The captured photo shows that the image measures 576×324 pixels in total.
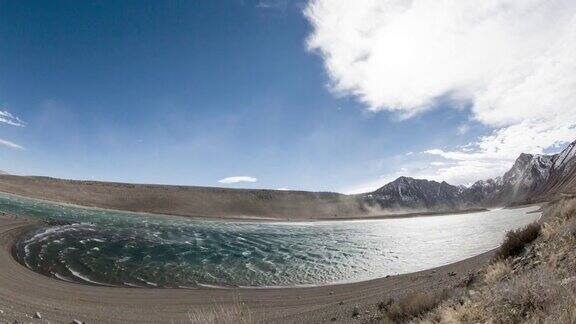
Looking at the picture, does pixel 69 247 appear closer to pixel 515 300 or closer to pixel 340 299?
pixel 340 299

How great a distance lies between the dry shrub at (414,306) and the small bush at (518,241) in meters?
2.75

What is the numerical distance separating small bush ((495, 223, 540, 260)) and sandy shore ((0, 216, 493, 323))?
179 cm

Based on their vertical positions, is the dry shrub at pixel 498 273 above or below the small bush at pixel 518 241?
below

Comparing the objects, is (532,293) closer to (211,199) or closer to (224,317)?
(224,317)

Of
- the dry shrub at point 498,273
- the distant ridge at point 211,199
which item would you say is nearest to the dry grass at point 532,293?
the dry shrub at point 498,273

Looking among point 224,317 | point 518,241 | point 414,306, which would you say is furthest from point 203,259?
point 518,241

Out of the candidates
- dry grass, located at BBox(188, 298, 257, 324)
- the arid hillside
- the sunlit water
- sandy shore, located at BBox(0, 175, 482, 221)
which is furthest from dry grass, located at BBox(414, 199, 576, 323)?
the arid hillside

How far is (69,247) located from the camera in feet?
76.6

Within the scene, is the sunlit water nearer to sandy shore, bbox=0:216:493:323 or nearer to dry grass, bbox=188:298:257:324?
sandy shore, bbox=0:216:493:323

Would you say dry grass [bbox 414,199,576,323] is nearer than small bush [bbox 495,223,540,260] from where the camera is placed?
Yes

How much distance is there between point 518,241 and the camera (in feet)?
33.3

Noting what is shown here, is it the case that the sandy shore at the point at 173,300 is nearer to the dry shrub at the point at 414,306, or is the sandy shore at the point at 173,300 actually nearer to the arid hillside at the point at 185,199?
the dry shrub at the point at 414,306

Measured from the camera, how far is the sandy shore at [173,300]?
1135 cm

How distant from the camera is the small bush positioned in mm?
9992
